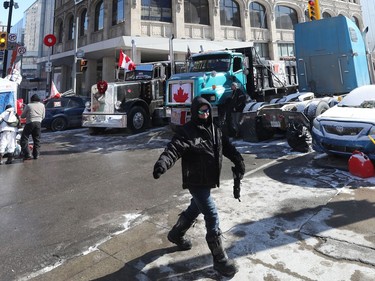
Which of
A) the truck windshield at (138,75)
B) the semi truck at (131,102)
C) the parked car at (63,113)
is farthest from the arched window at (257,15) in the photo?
the parked car at (63,113)

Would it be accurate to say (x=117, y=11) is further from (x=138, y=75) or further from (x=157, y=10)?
(x=138, y=75)

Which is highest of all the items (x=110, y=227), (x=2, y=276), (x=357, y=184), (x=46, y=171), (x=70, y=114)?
(x=70, y=114)

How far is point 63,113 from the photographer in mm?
14812

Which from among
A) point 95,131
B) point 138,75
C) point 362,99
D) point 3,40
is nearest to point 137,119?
point 95,131

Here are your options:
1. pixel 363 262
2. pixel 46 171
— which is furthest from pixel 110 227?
pixel 46 171

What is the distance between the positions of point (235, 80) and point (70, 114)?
8.58 metres

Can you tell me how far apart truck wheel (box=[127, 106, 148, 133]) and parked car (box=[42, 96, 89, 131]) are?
13.8 ft

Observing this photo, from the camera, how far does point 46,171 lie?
7.45 m

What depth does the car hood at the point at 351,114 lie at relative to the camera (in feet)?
20.0

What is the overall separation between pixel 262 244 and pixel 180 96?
7.72 m

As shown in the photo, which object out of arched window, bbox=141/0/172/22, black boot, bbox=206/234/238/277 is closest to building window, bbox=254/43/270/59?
arched window, bbox=141/0/172/22

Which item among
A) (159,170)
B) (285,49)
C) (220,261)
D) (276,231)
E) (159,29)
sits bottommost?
(220,261)

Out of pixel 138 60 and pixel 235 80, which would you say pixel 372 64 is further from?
pixel 138 60

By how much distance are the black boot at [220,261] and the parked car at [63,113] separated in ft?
43.9
